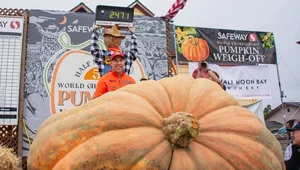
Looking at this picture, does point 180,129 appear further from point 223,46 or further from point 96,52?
point 223,46

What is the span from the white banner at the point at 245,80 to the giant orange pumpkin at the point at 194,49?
0.25 metres

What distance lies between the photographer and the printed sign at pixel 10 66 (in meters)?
5.44

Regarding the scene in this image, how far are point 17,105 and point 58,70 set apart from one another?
95cm

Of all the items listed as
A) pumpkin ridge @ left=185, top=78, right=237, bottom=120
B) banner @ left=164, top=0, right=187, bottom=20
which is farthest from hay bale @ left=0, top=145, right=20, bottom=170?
banner @ left=164, top=0, right=187, bottom=20

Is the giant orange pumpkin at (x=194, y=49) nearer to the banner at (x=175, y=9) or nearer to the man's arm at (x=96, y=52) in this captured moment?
the banner at (x=175, y=9)

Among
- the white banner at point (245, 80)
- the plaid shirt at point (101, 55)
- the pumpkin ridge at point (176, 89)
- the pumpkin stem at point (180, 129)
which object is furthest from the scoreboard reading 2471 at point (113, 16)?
the pumpkin stem at point (180, 129)

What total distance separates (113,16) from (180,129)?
4.89m

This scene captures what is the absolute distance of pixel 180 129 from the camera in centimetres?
145

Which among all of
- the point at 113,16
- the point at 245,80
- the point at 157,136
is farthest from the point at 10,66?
the point at 245,80

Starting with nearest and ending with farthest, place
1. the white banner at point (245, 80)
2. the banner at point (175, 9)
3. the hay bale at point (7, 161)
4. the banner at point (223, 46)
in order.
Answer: the hay bale at point (7, 161) < the banner at point (175, 9) < the white banner at point (245, 80) < the banner at point (223, 46)

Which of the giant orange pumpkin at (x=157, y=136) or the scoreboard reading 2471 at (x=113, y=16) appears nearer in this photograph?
the giant orange pumpkin at (x=157, y=136)

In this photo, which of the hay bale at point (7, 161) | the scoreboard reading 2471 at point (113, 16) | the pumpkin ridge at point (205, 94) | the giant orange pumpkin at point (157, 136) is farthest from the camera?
the scoreboard reading 2471 at point (113, 16)

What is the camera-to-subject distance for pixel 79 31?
6266 millimetres

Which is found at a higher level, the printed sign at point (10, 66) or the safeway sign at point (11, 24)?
the safeway sign at point (11, 24)
